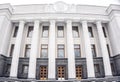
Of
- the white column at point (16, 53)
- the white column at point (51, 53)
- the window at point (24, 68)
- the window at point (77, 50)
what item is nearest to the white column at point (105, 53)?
the window at point (77, 50)

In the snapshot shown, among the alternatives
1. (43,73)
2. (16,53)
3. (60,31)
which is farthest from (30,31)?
(43,73)

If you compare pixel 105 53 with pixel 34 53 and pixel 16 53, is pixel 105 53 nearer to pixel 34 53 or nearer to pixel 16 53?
pixel 34 53

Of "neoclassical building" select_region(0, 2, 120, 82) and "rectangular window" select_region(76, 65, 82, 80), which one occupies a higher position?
"neoclassical building" select_region(0, 2, 120, 82)

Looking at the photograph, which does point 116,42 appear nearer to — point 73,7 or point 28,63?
point 73,7

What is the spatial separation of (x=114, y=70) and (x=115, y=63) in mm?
902

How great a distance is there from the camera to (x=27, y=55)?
1720 cm

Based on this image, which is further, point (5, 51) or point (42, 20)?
point (42, 20)

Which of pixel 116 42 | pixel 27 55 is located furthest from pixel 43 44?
pixel 116 42

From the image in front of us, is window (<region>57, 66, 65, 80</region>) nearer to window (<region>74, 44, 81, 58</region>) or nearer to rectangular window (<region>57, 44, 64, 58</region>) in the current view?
rectangular window (<region>57, 44, 64, 58</region>)

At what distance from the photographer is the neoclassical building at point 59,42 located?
15569 mm

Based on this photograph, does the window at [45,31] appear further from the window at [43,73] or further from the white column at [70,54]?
the window at [43,73]

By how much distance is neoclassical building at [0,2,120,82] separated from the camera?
15.6 metres

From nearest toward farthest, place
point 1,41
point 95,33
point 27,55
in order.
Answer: point 1,41 < point 27,55 < point 95,33

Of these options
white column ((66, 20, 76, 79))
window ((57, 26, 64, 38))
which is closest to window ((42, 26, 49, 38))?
window ((57, 26, 64, 38))
